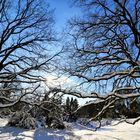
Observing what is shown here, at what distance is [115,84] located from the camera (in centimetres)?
1392

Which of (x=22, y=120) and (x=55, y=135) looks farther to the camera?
(x=22, y=120)

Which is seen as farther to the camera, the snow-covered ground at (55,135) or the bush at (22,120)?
the bush at (22,120)

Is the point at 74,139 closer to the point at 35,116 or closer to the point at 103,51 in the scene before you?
the point at 35,116

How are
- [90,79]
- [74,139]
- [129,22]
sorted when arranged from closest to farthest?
[90,79], [129,22], [74,139]

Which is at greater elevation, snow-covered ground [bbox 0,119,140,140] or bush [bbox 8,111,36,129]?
bush [bbox 8,111,36,129]

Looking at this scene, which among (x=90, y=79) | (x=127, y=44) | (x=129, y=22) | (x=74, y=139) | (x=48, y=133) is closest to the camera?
(x=90, y=79)

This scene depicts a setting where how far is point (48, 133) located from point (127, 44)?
31.3 ft

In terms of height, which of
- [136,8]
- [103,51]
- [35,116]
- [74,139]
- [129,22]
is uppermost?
[136,8]

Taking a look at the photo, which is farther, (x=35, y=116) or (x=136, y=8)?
(x=35, y=116)

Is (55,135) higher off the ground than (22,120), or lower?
lower

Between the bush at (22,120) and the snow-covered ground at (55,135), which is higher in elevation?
the bush at (22,120)

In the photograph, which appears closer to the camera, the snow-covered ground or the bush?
the snow-covered ground

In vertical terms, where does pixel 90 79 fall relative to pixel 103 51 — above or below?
below

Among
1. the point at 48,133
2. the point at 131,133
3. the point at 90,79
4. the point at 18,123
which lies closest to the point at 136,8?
the point at 90,79
